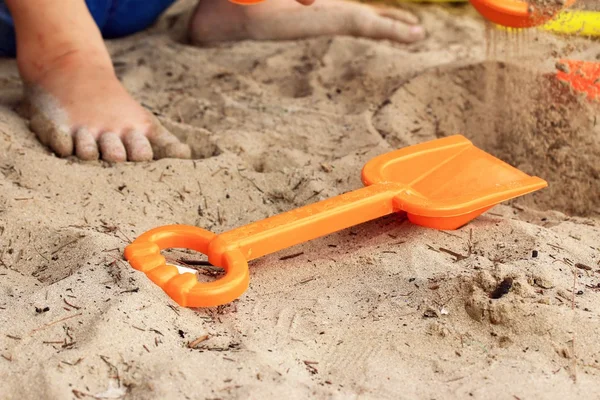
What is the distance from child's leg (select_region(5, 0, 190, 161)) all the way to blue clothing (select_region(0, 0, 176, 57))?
280mm

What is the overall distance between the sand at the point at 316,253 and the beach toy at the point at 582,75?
27 mm

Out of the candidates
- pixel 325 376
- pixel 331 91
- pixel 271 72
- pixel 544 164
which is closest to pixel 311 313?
pixel 325 376

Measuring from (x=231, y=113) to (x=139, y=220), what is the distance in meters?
0.50

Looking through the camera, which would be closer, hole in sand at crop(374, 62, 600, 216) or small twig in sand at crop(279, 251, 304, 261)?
small twig in sand at crop(279, 251, 304, 261)

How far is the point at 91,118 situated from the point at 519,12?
34.6 inches

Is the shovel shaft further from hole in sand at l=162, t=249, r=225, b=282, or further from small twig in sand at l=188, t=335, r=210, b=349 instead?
small twig in sand at l=188, t=335, r=210, b=349

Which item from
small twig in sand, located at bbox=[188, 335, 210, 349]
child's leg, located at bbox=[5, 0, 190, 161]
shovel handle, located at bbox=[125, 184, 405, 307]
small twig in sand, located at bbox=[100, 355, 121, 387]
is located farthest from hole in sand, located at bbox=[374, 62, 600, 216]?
small twig in sand, located at bbox=[100, 355, 121, 387]

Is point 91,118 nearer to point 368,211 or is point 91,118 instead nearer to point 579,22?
point 368,211

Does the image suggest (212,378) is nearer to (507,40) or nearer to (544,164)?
(544,164)

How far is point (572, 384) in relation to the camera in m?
0.88

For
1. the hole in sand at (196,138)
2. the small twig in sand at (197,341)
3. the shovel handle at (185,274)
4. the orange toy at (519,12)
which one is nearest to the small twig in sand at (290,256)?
the shovel handle at (185,274)

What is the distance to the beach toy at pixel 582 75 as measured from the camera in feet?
4.84

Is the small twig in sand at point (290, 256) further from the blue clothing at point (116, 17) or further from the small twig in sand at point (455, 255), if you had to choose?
the blue clothing at point (116, 17)

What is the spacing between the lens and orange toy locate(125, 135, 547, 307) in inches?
39.6
